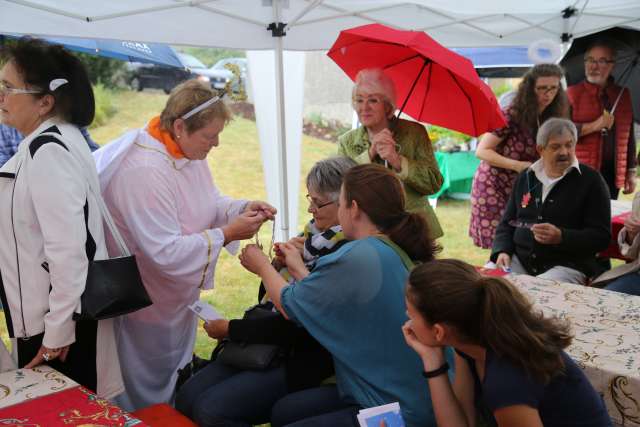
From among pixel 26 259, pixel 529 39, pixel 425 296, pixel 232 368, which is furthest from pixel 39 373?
pixel 529 39

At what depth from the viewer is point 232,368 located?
248cm

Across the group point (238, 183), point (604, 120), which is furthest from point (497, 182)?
point (238, 183)

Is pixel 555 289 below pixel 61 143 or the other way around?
below

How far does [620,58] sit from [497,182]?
1.28m

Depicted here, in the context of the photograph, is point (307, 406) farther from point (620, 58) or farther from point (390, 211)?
point (620, 58)

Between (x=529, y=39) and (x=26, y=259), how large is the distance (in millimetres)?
4677

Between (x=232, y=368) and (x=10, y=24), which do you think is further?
(x=10, y=24)

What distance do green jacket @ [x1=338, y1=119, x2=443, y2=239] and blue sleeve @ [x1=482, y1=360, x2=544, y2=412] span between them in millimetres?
1747

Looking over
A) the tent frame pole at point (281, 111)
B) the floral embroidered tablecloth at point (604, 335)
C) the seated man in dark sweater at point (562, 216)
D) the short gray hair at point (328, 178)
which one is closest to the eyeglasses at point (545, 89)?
the seated man in dark sweater at point (562, 216)

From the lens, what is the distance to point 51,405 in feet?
5.81

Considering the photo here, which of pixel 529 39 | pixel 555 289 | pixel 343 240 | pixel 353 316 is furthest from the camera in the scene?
pixel 529 39

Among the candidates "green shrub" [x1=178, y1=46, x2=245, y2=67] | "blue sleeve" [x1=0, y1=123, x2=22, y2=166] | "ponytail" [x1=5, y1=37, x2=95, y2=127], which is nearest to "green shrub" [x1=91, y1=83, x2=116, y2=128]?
"green shrub" [x1=178, y1=46, x2=245, y2=67]

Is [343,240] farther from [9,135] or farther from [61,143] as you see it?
[9,135]

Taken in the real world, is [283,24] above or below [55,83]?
above
